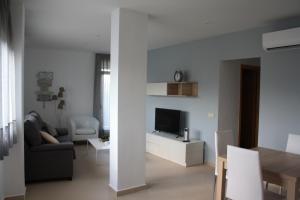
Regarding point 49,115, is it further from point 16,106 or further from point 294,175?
point 294,175

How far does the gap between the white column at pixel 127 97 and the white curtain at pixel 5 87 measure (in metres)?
1.28

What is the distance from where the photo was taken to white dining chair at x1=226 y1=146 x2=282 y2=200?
2.46 metres

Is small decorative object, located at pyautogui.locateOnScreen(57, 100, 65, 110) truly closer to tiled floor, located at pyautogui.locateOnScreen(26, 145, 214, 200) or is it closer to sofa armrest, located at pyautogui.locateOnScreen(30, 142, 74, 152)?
tiled floor, located at pyautogui.locateOnScreen(26, 145, 214, 200)

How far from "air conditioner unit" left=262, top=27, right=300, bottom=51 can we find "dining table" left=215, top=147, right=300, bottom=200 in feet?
4.97

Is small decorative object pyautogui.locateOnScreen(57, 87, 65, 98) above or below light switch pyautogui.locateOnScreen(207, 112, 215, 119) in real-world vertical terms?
above

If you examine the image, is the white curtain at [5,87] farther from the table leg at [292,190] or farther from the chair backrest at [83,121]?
the chair backrest at [83,121]

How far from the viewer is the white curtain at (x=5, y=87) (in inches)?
103

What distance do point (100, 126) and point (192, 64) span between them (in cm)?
355

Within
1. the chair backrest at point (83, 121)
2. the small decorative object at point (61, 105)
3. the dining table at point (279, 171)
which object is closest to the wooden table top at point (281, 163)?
the dining table at point (279, 171)

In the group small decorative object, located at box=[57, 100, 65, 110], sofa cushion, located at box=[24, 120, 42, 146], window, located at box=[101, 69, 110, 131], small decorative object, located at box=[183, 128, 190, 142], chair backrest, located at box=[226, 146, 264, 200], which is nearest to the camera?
chair backrest, located at box=[226, 146, 264, 200]

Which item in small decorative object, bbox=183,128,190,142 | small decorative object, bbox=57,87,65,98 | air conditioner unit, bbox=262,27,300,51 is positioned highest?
air conditioner unit, bbox=262,27,300,51

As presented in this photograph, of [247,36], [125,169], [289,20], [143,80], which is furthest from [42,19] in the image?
[289,20]

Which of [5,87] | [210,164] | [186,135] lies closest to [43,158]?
[5,87]

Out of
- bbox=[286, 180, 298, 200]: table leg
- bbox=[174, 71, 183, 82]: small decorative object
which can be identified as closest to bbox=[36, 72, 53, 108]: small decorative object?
bbox=[174, 71, 183, 82]: small decorative object
